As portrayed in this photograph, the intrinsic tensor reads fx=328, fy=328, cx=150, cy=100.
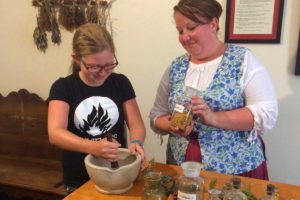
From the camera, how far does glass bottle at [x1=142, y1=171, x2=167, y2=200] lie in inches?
36.3

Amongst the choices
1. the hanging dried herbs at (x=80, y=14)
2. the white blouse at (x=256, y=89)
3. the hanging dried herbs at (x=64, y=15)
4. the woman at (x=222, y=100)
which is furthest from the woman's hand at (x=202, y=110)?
the hanging dried herbs at (x=80, y=14)

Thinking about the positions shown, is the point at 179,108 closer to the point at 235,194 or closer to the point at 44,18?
the point at 235,194

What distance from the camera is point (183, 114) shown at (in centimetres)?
111

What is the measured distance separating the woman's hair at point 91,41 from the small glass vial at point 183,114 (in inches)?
12.8

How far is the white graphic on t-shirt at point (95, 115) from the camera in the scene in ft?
3.99

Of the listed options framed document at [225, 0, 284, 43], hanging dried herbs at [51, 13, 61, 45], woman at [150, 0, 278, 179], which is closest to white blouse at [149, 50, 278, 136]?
woman at [150, 0, 278, 179]

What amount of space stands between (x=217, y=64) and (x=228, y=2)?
68 cm

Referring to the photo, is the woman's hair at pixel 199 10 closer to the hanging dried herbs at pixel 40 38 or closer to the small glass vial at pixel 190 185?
the small glass vial at pixel 190 185

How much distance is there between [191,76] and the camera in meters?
1.32

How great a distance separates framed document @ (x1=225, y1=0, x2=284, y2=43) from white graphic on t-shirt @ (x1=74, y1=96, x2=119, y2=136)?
932 millimetres

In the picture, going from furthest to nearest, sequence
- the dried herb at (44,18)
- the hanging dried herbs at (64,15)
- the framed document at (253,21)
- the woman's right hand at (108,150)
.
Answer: the dried herb at (44,18)
the hanging dried herbs at (64,15)
the framed document at (253,21)
the woman's right hand at (108,150)

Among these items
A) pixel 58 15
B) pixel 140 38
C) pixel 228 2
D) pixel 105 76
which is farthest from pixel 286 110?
pixel 58 15

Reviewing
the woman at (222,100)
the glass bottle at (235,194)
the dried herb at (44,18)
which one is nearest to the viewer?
the glass bottle at (235,194)

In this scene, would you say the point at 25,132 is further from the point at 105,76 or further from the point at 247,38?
the point at 247,38
